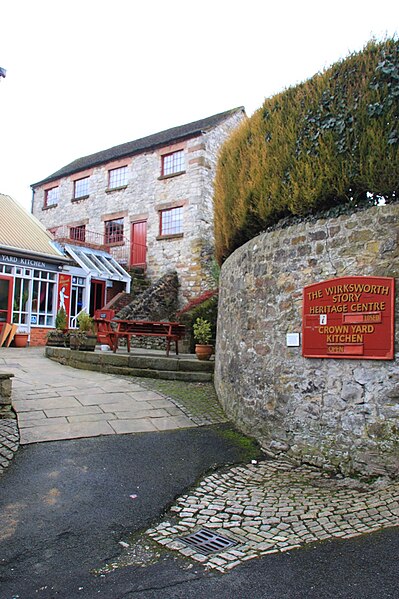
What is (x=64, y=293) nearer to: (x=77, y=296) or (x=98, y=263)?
(x=77, y=296)

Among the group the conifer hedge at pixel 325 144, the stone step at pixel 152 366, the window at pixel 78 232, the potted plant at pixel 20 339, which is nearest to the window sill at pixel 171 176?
the window at pixel 78 232

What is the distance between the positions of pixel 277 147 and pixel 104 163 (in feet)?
60.8

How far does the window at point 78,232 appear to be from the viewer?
24203 millimetres

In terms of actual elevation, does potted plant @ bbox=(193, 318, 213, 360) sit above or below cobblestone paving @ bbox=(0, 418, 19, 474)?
above

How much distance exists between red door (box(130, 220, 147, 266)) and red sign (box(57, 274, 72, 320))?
424 centimetres

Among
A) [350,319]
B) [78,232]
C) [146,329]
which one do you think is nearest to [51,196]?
[78,232]

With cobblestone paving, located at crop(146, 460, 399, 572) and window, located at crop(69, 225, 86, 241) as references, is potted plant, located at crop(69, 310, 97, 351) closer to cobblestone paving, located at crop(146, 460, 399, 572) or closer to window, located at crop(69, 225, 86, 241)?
cobblestone paving, located at crop(146, 460, 399, 572)

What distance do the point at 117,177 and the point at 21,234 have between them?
6.62 meters

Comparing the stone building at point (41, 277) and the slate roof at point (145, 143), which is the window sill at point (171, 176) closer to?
the slate roof at point (145, 143)

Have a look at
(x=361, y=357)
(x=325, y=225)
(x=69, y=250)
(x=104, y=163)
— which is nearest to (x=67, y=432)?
(x=361, y=357)

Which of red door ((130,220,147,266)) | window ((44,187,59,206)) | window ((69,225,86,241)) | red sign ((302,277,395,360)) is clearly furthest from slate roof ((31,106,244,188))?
red sign ((302,277,395,360))

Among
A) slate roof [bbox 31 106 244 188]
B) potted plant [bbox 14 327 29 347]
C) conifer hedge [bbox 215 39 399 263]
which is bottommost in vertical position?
potted plant [bbox 14 327 29 347]

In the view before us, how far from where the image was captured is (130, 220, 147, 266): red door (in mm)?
21984

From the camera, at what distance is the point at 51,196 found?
26359mm
